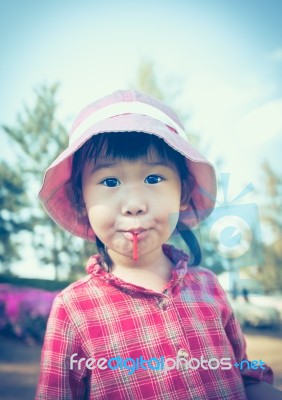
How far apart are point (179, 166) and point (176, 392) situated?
362 millimetres

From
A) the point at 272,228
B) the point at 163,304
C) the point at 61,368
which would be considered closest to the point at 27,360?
the point at 61,368

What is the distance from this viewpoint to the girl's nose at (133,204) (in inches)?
22.4

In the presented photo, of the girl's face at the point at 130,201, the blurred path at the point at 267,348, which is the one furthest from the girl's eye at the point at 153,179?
the blurred path at the point at 267,348

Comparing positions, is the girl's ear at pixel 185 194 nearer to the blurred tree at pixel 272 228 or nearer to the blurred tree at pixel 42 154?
the blurred tree at pixel 272 228

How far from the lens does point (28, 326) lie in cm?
95

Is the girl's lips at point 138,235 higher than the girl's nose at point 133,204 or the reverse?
the reverse

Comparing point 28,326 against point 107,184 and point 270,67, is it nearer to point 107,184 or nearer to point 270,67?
point 107,184

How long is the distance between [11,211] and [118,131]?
0.56 meters

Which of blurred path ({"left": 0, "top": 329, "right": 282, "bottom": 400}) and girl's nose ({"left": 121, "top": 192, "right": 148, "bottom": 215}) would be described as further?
blurred path ({"left": 0, "top": 329, "right": 282, "bottom": 400})

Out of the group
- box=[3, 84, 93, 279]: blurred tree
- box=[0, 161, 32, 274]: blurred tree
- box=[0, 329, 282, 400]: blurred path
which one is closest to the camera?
box=[0, 329, 282, 400]: blurred path

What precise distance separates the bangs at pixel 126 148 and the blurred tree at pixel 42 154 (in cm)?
25

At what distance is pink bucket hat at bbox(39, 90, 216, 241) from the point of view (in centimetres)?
62

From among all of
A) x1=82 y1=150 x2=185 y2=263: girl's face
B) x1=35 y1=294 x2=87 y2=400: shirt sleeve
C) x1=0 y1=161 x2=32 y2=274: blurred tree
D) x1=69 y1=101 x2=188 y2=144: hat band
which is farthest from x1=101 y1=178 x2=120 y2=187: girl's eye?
x1=0 y1=161 x2=32 y2=274: blurred tree

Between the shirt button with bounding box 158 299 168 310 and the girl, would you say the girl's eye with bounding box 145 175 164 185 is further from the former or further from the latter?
the shirt button with bounding box 158 299 168 310
